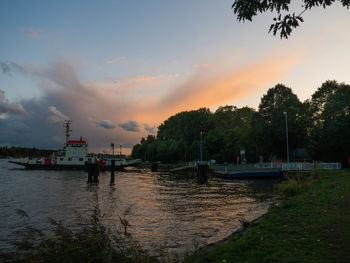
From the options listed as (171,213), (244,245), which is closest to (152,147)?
(171,213)

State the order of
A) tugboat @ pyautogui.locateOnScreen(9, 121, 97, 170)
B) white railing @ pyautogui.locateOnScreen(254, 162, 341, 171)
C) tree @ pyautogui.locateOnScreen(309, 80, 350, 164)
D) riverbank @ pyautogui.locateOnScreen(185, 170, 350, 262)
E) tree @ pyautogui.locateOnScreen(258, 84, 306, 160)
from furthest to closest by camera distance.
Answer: tugboat @ pyautogui.locateOnScreen(9, 121, 97, 170), tree @ pyautogui.locateOnScreen(258, 84, 306, 160), tree @ pyautogui.locateOnScreen(309, 80, 350, 164), white railing @ pyautogui.locateOnScreen(254, 162, 341, 171), riverbank @ pyautogui.locateOnScreen(185, 170, 350, 262)

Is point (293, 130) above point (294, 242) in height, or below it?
above

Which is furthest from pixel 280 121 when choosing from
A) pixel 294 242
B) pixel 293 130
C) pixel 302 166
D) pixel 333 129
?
pixel 294 242

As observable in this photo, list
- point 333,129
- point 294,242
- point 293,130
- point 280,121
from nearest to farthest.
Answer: point 294,242 < point 333,129 < point 293,130 < point 280,121

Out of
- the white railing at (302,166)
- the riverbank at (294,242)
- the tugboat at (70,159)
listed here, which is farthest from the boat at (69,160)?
the riverbank at (294,242)

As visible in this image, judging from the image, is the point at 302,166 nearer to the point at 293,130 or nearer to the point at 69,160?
the point at 293,130

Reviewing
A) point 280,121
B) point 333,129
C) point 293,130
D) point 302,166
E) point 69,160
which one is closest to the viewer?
point 302,166

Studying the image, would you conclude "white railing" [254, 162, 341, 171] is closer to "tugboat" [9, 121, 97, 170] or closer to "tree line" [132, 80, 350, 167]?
"tree line" [132, 80, 350, 167]

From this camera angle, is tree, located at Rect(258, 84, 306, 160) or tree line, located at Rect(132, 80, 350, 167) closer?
tree line, located at Rect(132, 80, 350, 167)

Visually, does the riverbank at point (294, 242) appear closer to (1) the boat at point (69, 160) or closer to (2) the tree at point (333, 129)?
(2) the tree at point (333, 129)

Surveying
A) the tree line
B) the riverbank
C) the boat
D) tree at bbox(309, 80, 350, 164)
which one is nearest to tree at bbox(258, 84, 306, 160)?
the tree line

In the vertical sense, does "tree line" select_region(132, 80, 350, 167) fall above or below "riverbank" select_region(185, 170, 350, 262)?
above

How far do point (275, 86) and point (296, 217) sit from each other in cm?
5513

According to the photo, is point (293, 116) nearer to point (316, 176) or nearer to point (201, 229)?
point (316, 176)
